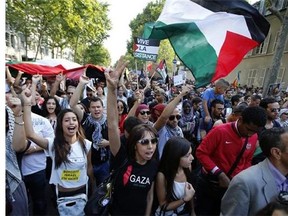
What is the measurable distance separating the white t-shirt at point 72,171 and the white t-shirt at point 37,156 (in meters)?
0.44

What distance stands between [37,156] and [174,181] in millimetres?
1683

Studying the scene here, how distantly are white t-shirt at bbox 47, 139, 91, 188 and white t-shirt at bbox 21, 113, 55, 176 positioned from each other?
1.45 ft

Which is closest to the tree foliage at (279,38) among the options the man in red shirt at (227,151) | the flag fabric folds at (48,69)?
the flag fabric folds at (48,69)

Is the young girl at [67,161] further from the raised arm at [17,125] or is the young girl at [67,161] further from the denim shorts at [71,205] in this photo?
the raised arm at [17,125]

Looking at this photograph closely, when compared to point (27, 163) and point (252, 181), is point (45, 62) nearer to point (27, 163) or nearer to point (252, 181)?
point (27, 163)

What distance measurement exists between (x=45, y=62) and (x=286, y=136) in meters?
10.2

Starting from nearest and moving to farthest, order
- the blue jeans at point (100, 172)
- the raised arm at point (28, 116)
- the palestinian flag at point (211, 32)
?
the raised arm at point (28, 116) < the palestinian flag at point (211, 32) < the blue jeans at point (100, 172)

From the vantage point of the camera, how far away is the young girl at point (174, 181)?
99.9 inches

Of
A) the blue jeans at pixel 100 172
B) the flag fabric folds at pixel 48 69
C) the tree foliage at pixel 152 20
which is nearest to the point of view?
the blue jeans at pixel 100 172

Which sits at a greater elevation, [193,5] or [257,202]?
[193,5]

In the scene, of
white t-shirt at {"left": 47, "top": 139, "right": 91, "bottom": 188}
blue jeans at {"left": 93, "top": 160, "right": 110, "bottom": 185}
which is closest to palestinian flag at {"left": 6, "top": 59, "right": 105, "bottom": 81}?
blue jeans at {"left": 93, "top": 160, "right": 110, "bottom": 185}

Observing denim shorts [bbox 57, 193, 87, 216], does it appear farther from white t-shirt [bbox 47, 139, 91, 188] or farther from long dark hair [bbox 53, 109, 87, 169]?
long dark hair [bbox 53, 109, 87, 169]

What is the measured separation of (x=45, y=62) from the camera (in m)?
10.7
